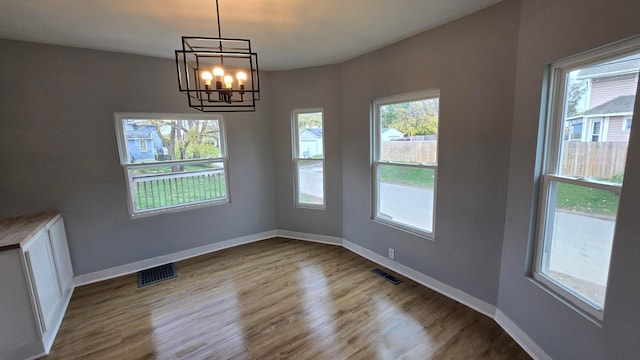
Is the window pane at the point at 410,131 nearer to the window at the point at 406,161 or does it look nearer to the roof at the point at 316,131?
the window at the point at 406,161

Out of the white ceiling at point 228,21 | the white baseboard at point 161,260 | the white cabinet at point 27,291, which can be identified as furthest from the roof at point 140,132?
the white baseboard at point 161,260

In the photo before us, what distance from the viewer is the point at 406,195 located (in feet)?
10.5

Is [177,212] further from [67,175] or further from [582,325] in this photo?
[582,325]

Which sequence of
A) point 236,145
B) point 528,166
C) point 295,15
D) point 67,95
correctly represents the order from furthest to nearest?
point 236,145 < point 67,95 < point 295,15 < point 528,166

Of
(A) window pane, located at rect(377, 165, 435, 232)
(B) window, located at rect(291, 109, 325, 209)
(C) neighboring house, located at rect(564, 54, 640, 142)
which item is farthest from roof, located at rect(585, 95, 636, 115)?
(B) window, located at rect(291, 109, 325, 209)

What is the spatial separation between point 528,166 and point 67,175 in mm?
4438

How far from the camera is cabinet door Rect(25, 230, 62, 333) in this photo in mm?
2129

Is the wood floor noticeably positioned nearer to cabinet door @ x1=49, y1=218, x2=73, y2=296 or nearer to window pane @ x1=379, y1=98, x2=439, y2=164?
cabinet door @ x1=49, y1=218, x2=73, y2=296

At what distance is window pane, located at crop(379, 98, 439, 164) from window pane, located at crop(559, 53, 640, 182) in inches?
42.5

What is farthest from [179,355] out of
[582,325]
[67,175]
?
[582,325]

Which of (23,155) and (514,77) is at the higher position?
(514,77)

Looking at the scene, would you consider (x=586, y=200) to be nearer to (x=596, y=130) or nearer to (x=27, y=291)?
(x=596, y=130)

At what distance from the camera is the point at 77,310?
8.89 feet

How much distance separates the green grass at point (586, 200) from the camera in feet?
5.15
